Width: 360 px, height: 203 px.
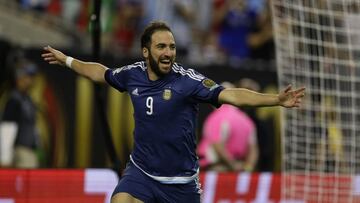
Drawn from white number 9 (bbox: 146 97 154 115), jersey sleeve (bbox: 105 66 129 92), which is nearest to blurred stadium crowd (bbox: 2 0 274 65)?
jersey sleeve (bbox: 105 66 129 92)

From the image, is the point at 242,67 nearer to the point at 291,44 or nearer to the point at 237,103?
the point at 291,44

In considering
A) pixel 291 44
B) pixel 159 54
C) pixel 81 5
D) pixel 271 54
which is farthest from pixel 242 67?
pixel 159 54

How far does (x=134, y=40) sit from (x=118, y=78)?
7.89m

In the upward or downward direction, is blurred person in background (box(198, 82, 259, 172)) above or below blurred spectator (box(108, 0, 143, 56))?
below

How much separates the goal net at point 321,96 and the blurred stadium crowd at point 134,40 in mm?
1932

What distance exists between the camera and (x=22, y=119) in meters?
13.5

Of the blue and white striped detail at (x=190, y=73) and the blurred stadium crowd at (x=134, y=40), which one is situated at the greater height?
the blurred stadium crowd at (x=134, y=40)

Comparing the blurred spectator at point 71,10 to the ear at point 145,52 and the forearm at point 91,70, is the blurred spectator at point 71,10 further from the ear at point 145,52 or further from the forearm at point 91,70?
the ear at point 145,52

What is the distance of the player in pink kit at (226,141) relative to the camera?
12.6 metres

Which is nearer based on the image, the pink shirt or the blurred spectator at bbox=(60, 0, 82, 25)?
the pink shirt

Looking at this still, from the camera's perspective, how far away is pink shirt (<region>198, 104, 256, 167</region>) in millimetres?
12594

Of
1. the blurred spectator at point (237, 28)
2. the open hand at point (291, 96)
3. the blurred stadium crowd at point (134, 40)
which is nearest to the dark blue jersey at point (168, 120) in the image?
the open hand at point (291, 96)

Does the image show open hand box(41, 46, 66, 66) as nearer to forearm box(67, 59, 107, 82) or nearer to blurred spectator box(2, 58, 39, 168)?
forearm box(67, 59, 107, 82)

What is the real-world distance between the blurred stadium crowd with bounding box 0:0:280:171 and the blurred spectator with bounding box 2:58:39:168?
1.57ft
